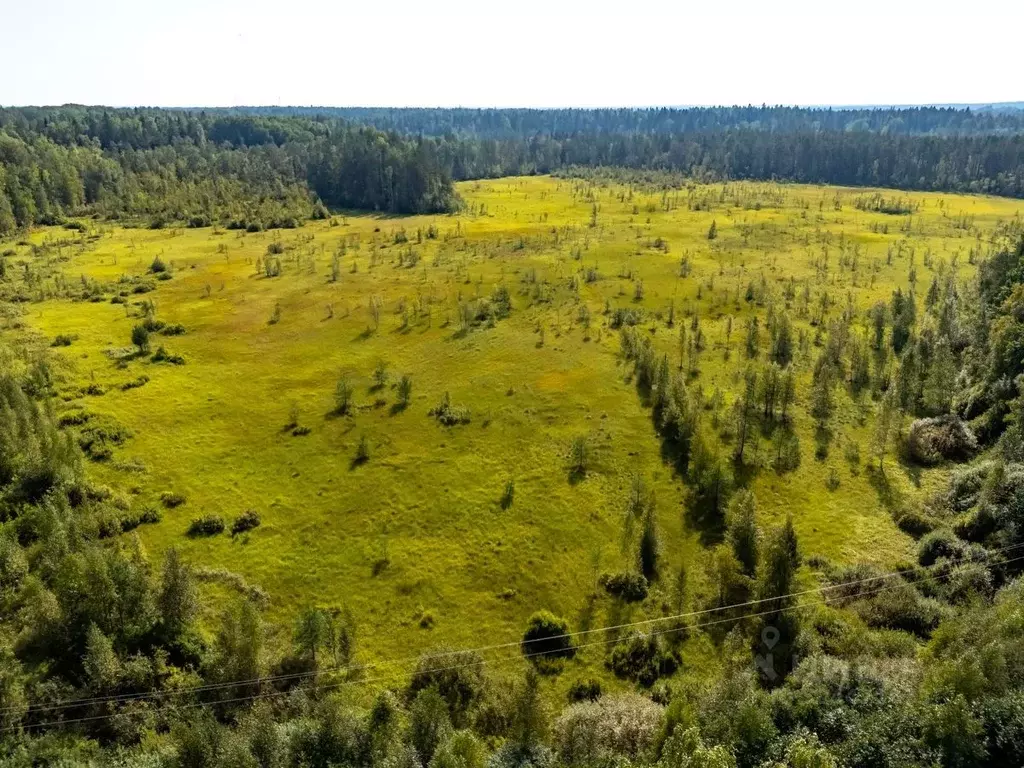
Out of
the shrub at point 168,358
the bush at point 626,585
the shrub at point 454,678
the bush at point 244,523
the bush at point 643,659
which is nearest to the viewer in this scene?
the shrub at point 454,678

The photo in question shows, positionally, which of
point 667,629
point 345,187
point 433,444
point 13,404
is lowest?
point 667,629

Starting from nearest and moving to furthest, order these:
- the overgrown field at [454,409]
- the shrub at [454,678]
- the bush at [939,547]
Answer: the shrub at [454,678] < the bush at [939,547] < the overgrown field at [454,409]

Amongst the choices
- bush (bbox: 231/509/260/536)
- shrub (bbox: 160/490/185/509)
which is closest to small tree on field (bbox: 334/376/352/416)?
shrub (bbox: 160/490/185/509)

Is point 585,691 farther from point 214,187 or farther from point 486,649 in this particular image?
point 214,187

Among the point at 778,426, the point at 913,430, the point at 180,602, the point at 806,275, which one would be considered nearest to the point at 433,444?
the point at 180,602

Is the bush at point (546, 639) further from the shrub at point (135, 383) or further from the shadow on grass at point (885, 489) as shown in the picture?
the shrub at point (135, 383)

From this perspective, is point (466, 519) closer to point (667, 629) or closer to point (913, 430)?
point (667, 629)

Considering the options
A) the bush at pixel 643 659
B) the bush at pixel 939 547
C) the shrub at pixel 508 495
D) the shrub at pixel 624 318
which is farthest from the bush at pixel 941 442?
the shrub at pixel 624 318
